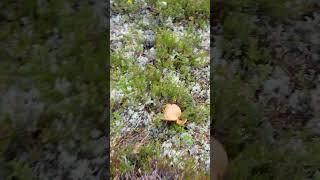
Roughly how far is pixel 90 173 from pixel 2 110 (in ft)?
2.22

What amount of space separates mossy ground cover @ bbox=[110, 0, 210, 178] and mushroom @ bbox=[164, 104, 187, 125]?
33mm

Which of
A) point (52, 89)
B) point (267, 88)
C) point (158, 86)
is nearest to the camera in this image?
point (52, 89)

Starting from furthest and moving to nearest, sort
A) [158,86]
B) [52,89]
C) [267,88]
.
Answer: [267,88]
[158,86]
[52,89]

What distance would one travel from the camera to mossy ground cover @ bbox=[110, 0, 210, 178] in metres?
3.38

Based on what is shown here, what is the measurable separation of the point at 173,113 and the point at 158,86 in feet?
0.70

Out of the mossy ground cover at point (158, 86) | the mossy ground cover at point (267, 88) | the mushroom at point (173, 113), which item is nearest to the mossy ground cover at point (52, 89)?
the mossy ground cover at point (158, 86)

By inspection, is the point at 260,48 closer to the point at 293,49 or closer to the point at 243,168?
the point at 293,49

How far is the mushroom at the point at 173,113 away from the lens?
3494 millimetres

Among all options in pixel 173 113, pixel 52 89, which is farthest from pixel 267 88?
pixel 52 89

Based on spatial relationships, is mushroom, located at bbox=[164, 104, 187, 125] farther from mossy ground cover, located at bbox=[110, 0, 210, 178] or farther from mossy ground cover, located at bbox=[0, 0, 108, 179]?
mossy ground cover, located at bbox=[0, 0, 108, 179]

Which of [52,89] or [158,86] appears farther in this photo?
[158,86]

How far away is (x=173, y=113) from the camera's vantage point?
3.52 metres

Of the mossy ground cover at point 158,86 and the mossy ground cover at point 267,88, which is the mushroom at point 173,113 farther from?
the mossy ground cover at point 267,88

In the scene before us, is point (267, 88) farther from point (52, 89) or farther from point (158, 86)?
point (52, 89)
